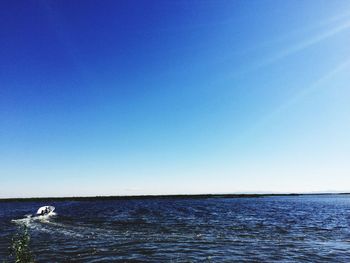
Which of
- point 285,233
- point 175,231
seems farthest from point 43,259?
point 285,233

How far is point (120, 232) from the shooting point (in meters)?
32.8

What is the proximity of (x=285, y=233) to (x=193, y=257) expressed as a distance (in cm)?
1455

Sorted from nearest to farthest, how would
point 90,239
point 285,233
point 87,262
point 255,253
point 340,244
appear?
point 87,262, point 255,253, point 340,244, point 90,239, point 285,233

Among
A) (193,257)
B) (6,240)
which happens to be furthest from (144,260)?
(6,240)

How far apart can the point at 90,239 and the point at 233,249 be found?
12.8 m

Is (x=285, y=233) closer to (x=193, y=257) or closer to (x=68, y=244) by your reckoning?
(x=193, y=257)

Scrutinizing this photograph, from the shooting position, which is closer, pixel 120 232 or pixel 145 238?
pixel 145 238

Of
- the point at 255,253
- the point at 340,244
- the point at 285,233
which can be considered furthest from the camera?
the point at 285,233

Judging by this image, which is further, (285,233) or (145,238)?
(285,233)

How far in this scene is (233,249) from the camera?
77.7 feet

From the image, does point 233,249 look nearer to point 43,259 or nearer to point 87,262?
point 87,262

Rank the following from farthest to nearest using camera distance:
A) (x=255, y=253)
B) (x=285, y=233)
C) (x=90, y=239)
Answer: (x=285, y=233), (x=90, y=239), (x=255, y=253)

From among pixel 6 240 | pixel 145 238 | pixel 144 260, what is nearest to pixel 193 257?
pixel 144 260

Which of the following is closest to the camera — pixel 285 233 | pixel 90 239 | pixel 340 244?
pixel 340 244
